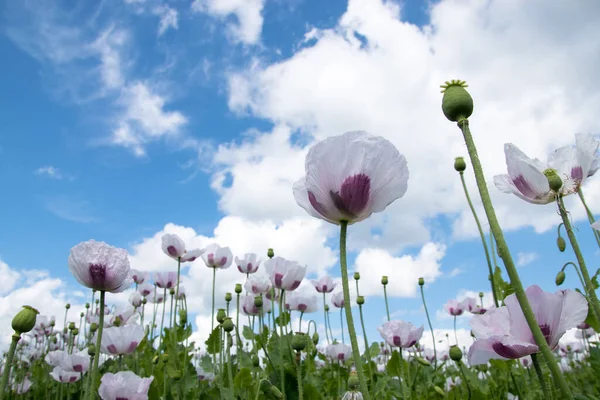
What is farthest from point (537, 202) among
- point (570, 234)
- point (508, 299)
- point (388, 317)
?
point (388, 317)

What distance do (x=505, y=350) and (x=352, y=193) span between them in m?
0.63

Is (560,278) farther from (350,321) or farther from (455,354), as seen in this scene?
(350,321)

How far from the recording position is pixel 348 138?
4.70 ft

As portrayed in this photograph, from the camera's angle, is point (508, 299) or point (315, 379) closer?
point (508, 299)

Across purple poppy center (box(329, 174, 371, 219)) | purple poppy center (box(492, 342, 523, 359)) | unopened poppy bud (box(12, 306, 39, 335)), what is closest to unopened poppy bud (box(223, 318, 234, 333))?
unopened poppy bud (box(12, 306, 39, 335))

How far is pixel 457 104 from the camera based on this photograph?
44.3 inches

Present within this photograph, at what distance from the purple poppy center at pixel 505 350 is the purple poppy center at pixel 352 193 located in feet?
1.84

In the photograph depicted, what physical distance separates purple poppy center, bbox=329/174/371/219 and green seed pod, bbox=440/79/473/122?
1.23ft

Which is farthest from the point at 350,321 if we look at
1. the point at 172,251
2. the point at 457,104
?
the point at 172,251

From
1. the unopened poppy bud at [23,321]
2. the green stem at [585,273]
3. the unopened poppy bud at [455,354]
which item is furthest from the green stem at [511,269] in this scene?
the unopened poppy bud at [455,354]

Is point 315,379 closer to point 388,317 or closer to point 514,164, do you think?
point 388,317

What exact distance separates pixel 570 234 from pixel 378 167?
81cm

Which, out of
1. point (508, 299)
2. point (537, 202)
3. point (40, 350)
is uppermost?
point (40, 350)

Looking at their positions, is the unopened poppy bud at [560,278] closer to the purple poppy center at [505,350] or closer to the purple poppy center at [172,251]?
the purple poppy center at [505,350]
